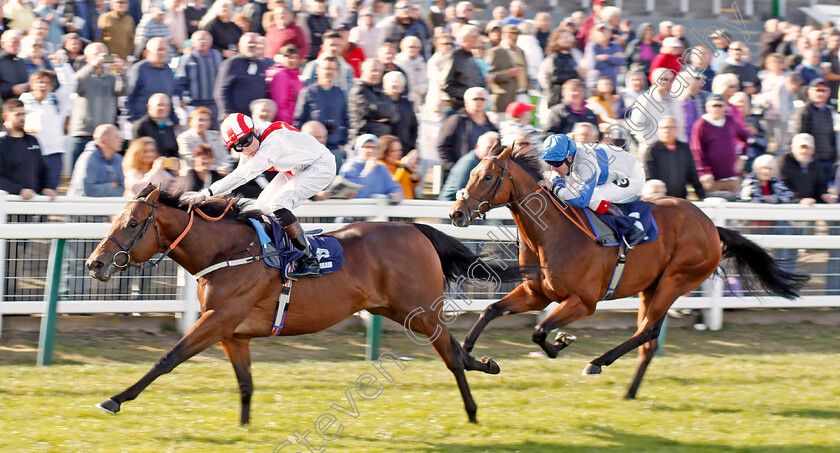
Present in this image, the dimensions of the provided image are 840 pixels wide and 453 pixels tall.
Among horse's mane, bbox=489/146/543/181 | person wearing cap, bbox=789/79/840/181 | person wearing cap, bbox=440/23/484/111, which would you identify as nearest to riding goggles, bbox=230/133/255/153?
horse's mane, bbox=489/146/543/181

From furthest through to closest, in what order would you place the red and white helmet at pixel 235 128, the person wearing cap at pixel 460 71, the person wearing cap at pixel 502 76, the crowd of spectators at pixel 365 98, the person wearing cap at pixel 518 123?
the person wearing cap at pixel 502 76
the person wearing cap at pixel 460 71
the person wearing cap at pixel 518 123
the crowd of spectators at pixel 365 98
the red and white helmet at pixel 235 128

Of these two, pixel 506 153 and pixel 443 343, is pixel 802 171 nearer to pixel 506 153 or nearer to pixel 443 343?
pixel 506 153

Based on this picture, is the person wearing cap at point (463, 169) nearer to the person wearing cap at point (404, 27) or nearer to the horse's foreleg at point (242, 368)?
the person wearing cap at point (404, 27)

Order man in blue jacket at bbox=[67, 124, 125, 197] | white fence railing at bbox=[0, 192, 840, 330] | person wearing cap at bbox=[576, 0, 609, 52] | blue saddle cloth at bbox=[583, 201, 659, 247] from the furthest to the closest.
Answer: person wearing cap at bbox=[576, 0, 609, 52]
man in blue jacket at bbox=[67, 124, 125, 197]
white fence railing at bbox=[0, 192, 840, 330]
blue saddle cloth at bbox=[583, 201, 659, 247]

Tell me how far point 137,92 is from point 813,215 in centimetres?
563

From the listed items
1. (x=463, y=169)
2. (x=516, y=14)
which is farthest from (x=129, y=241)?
(x=516, y=14)

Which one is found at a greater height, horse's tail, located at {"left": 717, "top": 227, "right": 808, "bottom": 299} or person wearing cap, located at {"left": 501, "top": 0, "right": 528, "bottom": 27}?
person wearing cap, located at {"left": 501, "top": 0, "right": 528, "bottom": 27}

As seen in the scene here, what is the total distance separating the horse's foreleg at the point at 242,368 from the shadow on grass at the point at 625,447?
97cm

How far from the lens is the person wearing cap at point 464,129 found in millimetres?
8312

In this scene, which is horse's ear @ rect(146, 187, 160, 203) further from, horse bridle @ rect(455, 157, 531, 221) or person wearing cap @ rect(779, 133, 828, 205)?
person wearing cap @ rect(779, 133, 828, 205)

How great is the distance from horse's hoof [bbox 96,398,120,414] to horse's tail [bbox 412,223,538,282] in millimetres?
1961

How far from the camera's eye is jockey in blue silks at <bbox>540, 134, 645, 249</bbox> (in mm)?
6062

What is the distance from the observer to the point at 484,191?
5.89 meters

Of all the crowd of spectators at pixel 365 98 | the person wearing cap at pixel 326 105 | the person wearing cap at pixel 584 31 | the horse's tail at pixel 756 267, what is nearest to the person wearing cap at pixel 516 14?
the crowd of spectators at pixel 365 98
